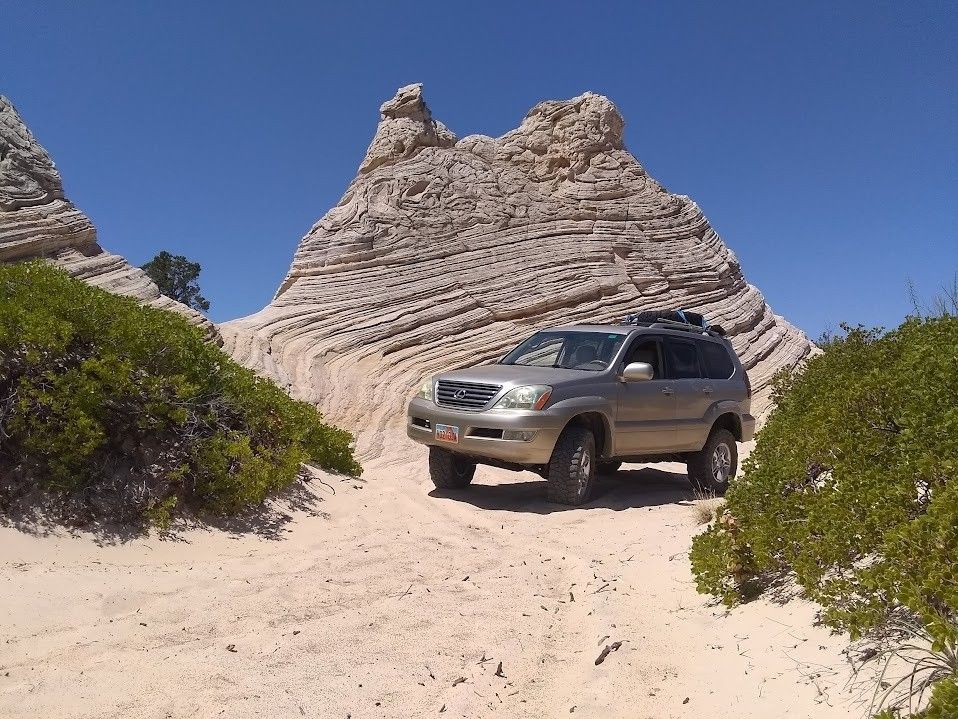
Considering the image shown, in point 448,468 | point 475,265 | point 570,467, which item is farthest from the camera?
point 475,265

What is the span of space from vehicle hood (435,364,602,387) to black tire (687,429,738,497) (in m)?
2.11

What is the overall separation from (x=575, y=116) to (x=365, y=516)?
17786 millimetres

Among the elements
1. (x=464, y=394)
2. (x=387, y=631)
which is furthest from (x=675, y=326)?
(x=387, y=631)

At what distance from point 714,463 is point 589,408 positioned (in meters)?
2.46

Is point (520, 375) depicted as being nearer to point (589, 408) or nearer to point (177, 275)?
point (589, 408)

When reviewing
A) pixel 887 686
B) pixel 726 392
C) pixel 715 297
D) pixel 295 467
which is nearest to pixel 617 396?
pixel 726 392

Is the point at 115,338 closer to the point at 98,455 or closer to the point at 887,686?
the point at 98,455

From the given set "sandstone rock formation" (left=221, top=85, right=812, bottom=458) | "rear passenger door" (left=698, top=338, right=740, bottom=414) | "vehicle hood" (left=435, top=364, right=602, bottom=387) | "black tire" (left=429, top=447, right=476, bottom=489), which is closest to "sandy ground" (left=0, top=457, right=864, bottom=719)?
"vehicle hood" (left=435, top=364, right=602, bottom=387)

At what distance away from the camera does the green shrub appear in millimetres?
4996

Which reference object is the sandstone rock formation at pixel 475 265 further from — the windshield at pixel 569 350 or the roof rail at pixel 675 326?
the roof rail at pixel 675 326

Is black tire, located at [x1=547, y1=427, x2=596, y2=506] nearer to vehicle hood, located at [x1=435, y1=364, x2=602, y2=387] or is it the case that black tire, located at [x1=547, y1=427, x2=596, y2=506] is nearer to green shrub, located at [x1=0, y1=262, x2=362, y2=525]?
vehicle hood, located at [x1=435, y1=364, x2=602, y2=387]

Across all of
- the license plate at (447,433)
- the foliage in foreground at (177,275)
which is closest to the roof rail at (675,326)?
the license plate at (447,433)

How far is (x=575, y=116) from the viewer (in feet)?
70.5

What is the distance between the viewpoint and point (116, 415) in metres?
5.38
